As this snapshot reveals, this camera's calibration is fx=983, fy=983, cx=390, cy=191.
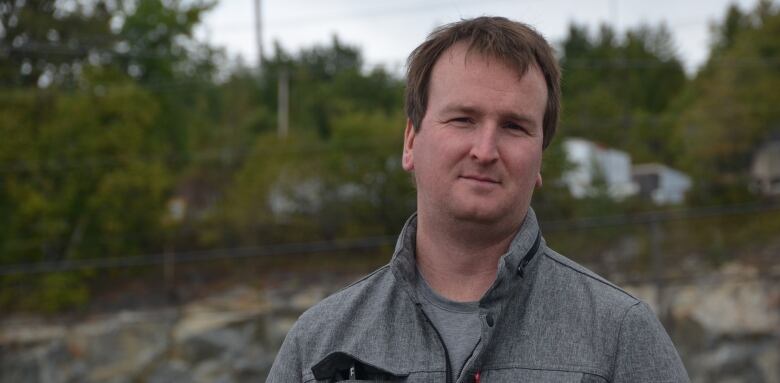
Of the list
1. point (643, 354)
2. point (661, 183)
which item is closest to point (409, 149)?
point (643, 354)

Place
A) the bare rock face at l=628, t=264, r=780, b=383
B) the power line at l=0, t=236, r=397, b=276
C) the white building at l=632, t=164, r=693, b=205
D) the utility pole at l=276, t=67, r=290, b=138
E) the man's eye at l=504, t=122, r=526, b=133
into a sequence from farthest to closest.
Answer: the utility pole at l=276, t=67, r=290, b=138 → the white building at l=632, t=164, r=693, b=205 → the power line at l=0, t=236, r=397, b=276 → the bare rock face at l=628, t=264, r=780, b=383 → the man's eye at l=504, t=122, r=526, b=133

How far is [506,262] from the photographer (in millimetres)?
1424

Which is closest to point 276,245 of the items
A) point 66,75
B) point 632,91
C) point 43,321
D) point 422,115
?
point 43,321

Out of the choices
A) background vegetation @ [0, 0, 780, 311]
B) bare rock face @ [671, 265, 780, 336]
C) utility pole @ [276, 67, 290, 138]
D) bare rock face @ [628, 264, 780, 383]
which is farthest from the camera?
utility pole @ [276, 67, 290, 138]

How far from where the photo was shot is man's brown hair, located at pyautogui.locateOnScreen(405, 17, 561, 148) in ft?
4.75

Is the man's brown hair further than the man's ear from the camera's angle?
No

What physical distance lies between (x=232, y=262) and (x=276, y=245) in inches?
20.8

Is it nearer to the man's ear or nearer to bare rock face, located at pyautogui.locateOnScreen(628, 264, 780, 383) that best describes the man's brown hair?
the man's ear

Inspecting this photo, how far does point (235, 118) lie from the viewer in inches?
524

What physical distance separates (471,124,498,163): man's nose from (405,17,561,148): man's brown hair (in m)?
0.10

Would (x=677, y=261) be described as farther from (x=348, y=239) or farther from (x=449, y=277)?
(x=449, y=277)

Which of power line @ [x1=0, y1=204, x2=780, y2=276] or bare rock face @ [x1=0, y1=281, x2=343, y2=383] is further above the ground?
power line @ [x1=0, y1=204, x2=780, y2=276]

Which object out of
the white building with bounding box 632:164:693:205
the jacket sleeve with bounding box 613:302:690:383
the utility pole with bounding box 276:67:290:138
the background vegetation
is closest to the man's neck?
the jacket sleeve with bounding box 613:302:690:383

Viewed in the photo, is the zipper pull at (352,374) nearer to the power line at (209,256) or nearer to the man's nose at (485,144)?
the man's nose at (485,144)
